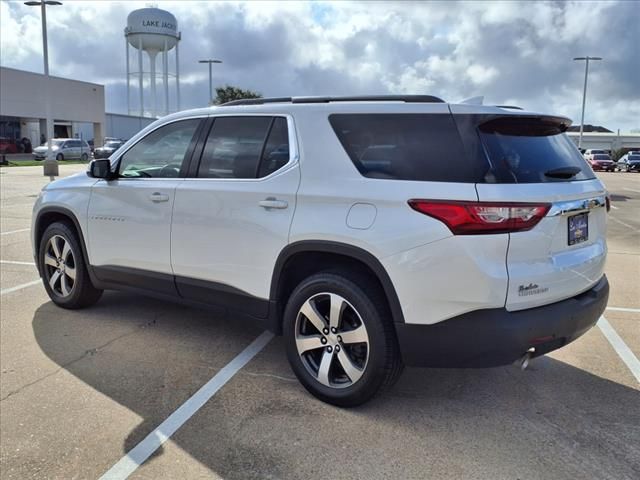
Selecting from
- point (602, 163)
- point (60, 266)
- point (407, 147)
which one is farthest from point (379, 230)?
point (602, 163)

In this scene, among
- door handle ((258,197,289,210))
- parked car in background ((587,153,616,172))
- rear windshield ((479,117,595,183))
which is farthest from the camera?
parked car in background ((587,153,616,172))

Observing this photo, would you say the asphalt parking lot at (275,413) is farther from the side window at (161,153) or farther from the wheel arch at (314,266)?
the side window at (161,153)

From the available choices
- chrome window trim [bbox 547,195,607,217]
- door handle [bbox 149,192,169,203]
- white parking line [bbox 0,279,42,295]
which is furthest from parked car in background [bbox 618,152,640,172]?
door handle [bbox 149,192,169,203]

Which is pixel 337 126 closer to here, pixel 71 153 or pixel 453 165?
pixel 453 165

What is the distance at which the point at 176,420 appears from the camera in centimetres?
334

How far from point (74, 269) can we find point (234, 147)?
221 cm

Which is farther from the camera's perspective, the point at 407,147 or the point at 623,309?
the point at 623,309

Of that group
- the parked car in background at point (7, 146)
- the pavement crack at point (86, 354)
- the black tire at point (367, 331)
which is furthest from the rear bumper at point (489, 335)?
the parked car in background at point (7, 146)

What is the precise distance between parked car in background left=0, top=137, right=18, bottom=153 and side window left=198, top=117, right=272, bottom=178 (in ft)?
143

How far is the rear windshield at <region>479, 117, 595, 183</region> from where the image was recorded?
3.02 meters

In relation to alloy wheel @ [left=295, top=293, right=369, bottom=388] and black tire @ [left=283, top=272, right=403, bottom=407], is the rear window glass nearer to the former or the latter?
black tire @ [left=283, top=272, right=403, bottom=407]

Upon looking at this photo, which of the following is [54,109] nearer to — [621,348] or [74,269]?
[74,269]

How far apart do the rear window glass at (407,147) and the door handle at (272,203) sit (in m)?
0.53

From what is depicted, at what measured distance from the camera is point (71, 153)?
124 feet
